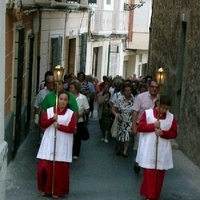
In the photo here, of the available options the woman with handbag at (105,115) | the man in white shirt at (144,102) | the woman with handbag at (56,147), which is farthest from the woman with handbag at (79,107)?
the woman with handbag at (56,147)

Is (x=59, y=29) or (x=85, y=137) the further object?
(x=59, y=29)

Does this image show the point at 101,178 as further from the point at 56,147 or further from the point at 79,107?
the point at 56,147

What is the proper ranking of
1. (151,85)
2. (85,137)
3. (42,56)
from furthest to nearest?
(42,56), (85,137), (151,85)

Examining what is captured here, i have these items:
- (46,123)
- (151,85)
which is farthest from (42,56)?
(46,123)

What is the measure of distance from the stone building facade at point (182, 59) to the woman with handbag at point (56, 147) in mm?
3786

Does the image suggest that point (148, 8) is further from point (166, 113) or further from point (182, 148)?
point (166, 113)

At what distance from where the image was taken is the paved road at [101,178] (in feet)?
36.2

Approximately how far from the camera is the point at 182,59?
16.7m

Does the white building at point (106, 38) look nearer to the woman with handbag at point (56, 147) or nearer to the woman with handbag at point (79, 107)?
the woman with handbag at point (79, 107)

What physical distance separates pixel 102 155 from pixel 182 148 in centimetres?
183

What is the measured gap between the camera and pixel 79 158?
14070 millimetres

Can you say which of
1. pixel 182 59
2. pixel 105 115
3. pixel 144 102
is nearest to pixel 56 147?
pixel 144 102

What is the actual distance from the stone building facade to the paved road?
Answer: 55 cm

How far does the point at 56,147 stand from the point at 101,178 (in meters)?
1.97
